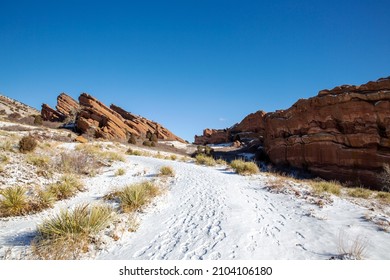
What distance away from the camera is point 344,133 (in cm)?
1702

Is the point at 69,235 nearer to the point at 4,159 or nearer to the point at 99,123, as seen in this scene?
the point at 4,159

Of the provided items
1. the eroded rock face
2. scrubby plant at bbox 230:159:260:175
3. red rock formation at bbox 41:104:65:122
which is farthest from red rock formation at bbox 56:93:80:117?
the eroded rock face

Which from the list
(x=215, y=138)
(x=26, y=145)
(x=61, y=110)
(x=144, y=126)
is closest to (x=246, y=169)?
(x=26, y=145)

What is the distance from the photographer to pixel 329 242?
406 cm

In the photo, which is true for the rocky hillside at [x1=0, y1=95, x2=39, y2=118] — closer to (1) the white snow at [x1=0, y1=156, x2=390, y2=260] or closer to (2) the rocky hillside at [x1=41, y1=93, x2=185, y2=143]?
(2) the rocky hillside at [x1=41, y1=93, x2=185, y2=143]

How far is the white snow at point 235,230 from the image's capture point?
12.6 feet

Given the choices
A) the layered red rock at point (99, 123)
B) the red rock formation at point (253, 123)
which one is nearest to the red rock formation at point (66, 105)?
the layered red rock at point (99, 123)

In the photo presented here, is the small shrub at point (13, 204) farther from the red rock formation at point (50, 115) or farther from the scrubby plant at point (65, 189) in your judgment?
the red rock formation at point (50, 115)

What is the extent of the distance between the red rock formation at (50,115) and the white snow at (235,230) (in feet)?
158

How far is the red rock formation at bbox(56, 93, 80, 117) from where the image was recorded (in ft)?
160

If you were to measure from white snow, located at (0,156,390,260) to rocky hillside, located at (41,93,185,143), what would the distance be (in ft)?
96.0

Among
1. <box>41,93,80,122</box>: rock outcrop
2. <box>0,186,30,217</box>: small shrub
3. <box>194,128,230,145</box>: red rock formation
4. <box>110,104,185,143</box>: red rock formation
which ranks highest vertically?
<box>41,93,80,122</box>: rock outcrop

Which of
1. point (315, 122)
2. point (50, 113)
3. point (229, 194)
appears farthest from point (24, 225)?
point (50, 113)
